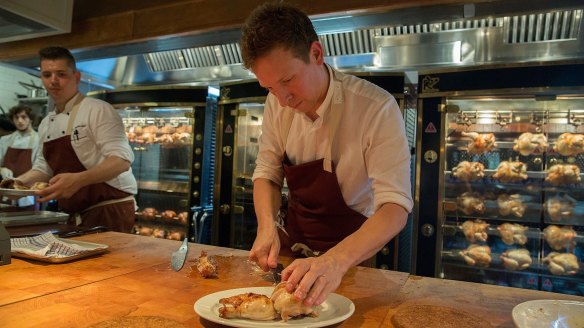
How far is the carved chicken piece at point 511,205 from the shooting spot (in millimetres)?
3307

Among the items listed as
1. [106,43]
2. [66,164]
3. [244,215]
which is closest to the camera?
[66,164]

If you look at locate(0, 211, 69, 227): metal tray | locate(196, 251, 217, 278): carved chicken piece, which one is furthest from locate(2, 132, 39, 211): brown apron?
locate(196, 251, 217, 278): carved chicken piece

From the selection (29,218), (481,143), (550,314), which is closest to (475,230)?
(481,143)

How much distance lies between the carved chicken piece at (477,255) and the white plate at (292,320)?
8.53 feet

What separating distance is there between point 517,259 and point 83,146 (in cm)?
337

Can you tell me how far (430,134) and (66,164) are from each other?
2735 millimetres

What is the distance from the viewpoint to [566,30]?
326 centimetres

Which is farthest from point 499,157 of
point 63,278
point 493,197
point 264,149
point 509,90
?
point 63,278

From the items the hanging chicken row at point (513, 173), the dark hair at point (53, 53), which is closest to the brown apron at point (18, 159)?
the dark hair at point (53, 53)

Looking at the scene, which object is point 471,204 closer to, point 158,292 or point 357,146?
point 357,146

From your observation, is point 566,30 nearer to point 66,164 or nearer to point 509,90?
point 509,90

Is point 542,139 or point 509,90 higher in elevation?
point 509,90

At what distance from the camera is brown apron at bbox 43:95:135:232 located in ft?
9.55

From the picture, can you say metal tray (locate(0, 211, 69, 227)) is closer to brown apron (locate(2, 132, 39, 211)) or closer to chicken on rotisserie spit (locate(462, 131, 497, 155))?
chicken on rotisserie spit (locate(462, 131, 497, 155))
